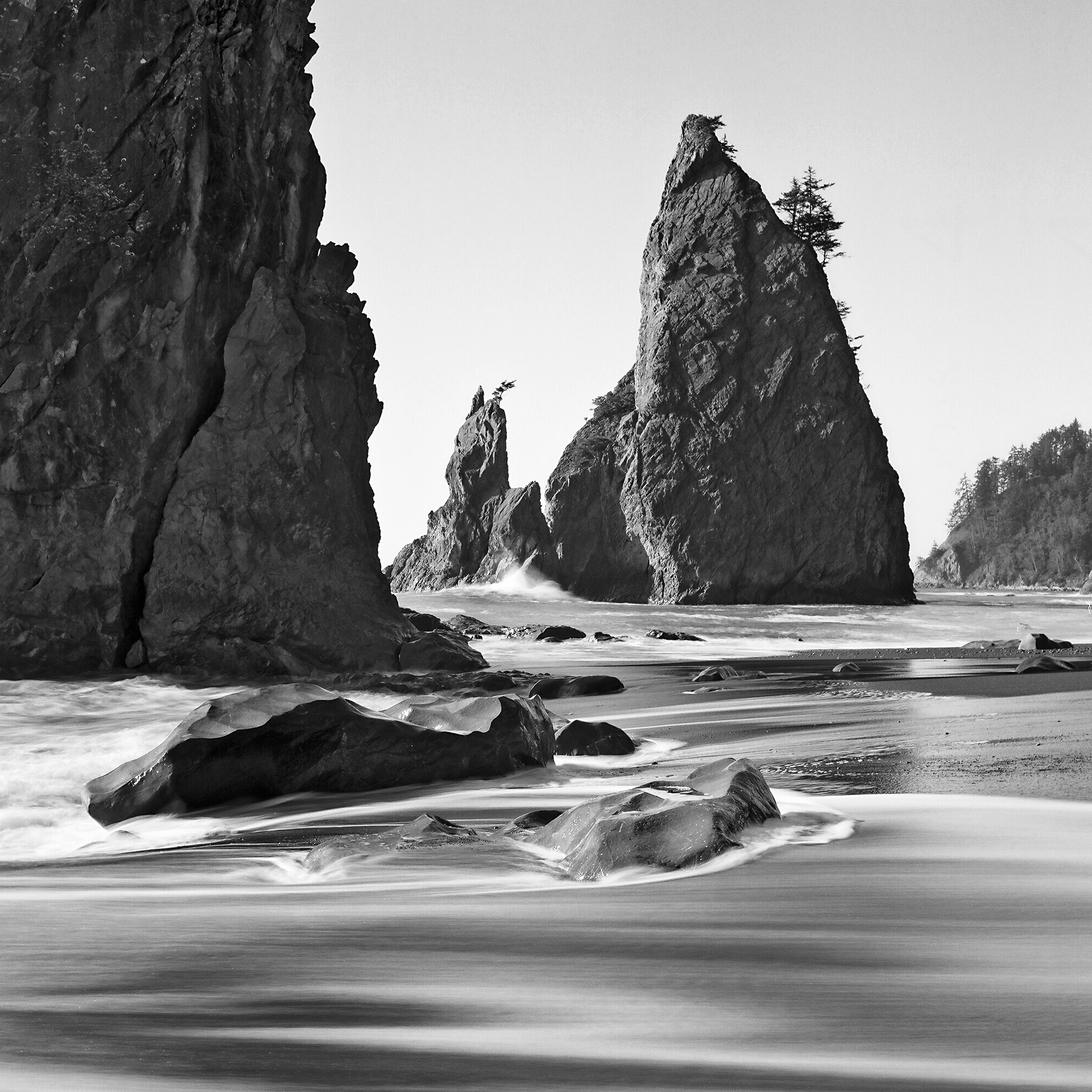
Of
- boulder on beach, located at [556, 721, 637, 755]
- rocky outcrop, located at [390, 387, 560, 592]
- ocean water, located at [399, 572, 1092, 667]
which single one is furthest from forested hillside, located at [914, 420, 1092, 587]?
boulder on beach, located at [556, 721, 637, 755]

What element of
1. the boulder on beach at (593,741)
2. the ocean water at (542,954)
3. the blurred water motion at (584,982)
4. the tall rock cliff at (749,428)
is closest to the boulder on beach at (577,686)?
the boulder on beach at (593,741)

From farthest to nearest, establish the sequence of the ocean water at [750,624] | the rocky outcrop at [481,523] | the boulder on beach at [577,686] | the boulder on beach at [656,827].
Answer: the rocky outcrop at [481,523], the ocean water at [750,624], the boulder on beach at [577,686], the boulder on beach at [656,827]

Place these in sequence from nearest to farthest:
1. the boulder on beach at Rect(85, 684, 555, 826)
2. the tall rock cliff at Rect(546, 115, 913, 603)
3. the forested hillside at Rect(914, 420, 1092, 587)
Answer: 1. the boulder on beach at Rect(85, 684, 555, 826)
2. the tall rock cliff at Rect(546, 115, 913, 603)
3. the forested hillside at Rect(914, 420, 1092, 587)

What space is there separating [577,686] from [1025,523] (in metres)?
115

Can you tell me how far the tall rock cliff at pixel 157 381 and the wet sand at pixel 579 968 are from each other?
20.6ft

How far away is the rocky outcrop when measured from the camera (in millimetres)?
55875

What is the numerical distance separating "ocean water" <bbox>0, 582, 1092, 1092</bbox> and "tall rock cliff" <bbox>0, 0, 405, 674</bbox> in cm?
526

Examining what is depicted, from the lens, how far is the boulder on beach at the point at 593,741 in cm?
629

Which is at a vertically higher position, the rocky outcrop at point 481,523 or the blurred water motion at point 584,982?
the rocky outcrop at point 481,523

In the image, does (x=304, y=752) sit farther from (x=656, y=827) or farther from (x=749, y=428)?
(x=749, y=428)

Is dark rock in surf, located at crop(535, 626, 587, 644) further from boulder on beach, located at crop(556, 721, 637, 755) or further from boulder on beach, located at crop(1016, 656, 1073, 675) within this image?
boulder on beach, located at crop(556, 721, 637, 755)

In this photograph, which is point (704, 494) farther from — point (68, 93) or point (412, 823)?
point (412, 823)

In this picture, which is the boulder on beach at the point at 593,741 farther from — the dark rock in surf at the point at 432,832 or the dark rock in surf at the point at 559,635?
the dark rock in surf at the point at 559,635

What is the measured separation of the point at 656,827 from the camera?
3256 mm
